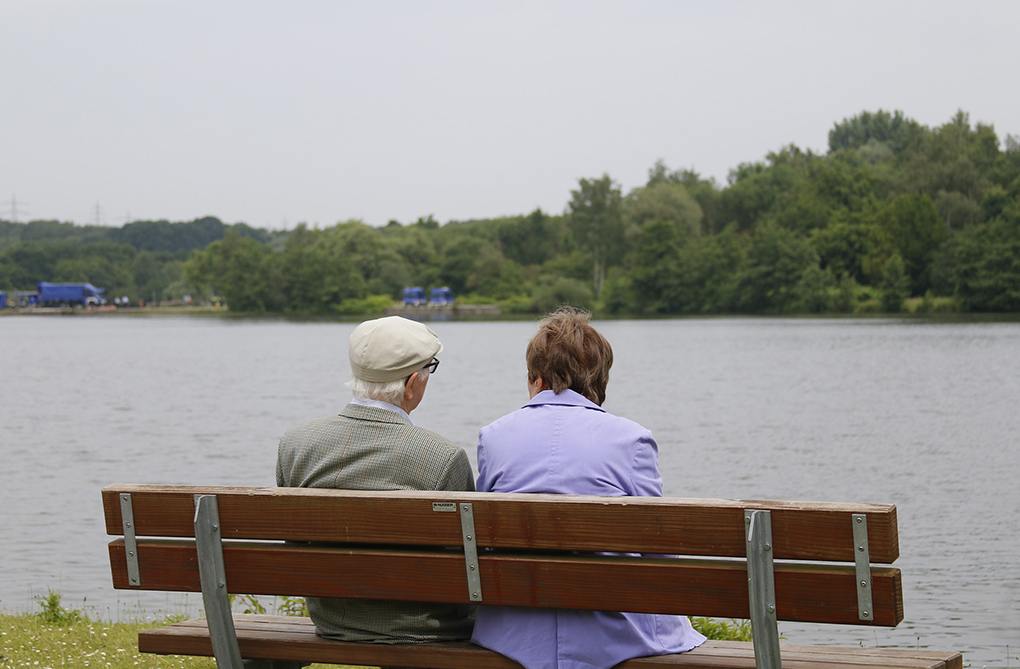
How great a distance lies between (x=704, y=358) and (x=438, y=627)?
4473cm

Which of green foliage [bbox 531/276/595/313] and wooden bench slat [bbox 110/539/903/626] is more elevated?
wooden bench slat [bbox 110/539/903/626]

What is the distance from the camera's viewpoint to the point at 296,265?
131125 mm

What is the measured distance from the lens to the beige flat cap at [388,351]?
3256mm

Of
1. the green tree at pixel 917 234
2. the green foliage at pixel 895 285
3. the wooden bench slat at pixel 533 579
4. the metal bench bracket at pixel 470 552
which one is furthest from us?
the green tree at pixel 917 234

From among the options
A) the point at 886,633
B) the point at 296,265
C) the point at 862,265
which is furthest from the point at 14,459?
the point at 296,265

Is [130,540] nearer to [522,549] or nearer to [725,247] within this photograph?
[522,549]

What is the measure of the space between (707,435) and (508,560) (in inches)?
755

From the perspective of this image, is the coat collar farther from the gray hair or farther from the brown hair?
the gray hair

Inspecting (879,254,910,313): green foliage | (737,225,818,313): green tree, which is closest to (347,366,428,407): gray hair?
(879,254,910,313): green foliage

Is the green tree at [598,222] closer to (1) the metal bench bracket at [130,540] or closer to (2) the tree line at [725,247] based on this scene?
(2) the tree line at [725,247]

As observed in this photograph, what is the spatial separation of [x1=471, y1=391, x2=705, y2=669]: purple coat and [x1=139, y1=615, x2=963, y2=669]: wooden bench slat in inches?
2.3

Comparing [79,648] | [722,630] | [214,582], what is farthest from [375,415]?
[722,630]

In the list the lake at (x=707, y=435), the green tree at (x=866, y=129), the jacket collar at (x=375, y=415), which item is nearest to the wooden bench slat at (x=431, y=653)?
the jacket collar at (x=375, y=415)

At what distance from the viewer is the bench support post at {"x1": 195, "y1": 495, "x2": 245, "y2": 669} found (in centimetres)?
311
